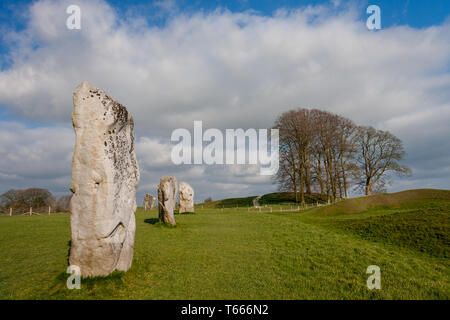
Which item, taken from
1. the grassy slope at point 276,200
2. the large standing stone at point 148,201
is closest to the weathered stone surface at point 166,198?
the large standing stone at point 148,201

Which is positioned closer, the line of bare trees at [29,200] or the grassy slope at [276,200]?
the line of bare trees at [29,200]

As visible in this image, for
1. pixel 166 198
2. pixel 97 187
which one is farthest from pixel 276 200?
pixel 97 187

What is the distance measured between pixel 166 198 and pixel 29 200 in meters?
33.5

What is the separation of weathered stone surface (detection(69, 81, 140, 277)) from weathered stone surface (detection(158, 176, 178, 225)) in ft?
33.5

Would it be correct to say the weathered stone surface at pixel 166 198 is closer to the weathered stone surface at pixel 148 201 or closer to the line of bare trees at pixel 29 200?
the weathered stone surface at pixel 148 201

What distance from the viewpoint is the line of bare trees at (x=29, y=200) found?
38.0 m

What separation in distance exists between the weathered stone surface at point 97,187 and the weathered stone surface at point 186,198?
2176 centimetres

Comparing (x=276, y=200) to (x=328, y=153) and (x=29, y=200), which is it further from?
(x=29, y=200)

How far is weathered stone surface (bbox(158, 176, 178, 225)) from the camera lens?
59.7ft

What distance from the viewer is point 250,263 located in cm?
1010

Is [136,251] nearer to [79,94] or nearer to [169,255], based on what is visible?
[169,255]
